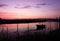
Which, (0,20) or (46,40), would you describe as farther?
(0,20)

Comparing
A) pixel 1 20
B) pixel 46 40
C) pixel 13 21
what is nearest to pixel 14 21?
pixel 13 21

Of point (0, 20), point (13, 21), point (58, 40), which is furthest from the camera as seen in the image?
point (13, 21)

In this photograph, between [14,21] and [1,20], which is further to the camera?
[14,21]

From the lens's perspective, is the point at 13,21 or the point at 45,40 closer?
the point at 45,40

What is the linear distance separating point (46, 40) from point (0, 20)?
43.3 m

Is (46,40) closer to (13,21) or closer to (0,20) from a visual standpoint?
(0,20)

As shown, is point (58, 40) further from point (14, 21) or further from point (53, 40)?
point (14, 21)

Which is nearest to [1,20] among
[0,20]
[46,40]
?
[0,20]

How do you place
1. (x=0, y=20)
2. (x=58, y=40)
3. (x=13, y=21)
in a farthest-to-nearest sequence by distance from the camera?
1. (x=13, y=21)
2. (x=0, y=20)
3. (x=58, y=40)

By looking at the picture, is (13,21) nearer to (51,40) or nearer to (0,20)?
(0,20)

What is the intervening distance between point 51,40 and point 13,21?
54872mm

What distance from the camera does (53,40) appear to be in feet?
47.6

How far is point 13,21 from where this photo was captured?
68312 mm

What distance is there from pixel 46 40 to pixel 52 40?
688mm
